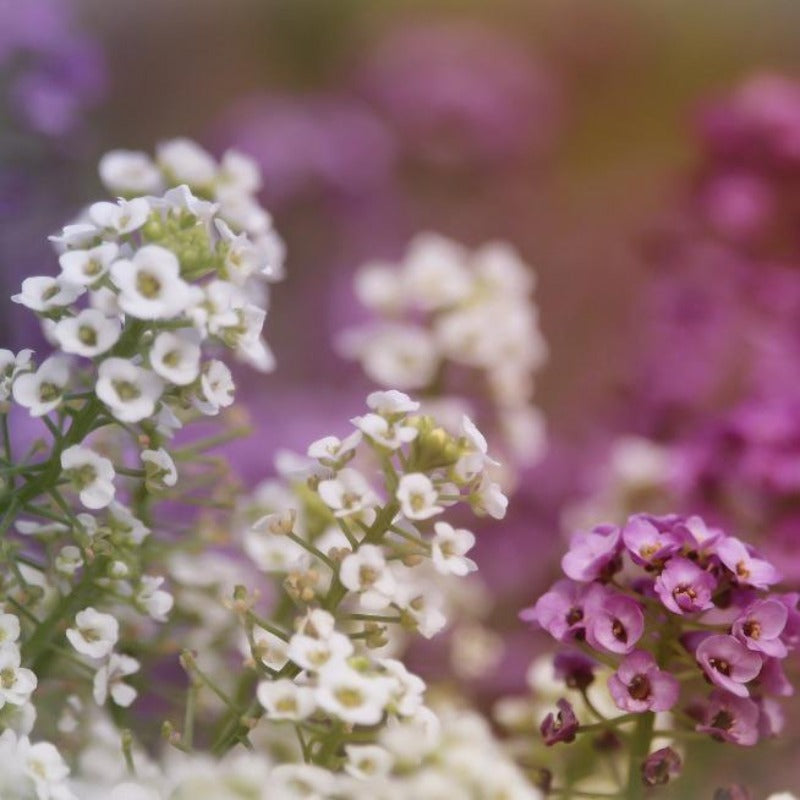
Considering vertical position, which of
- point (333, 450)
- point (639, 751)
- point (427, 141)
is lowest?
point (427, 141)

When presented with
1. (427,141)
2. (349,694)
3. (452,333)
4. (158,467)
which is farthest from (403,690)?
(427,141)

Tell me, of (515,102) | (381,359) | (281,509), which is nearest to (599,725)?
(281,509)

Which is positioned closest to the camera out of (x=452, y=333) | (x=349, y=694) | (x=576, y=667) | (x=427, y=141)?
(x=349, y=694)

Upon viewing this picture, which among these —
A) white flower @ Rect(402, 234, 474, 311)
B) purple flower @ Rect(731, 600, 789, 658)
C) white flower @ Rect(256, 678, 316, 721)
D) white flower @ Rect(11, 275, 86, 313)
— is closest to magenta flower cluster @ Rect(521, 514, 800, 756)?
purple flower @ Rect(731, 600, 789, 658)

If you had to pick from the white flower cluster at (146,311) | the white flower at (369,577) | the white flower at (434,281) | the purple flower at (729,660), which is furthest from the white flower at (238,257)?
the white flower at (434,281)

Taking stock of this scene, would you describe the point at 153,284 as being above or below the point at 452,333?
above

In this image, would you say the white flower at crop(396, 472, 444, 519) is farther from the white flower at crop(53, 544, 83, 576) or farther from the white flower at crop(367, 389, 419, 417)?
the white flower at crop(53, 544, 83, 576)

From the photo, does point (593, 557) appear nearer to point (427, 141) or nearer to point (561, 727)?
point (561, 727)

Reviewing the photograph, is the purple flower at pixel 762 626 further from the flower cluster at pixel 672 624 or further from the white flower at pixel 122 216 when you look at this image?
the white flower at pixel 122 216
